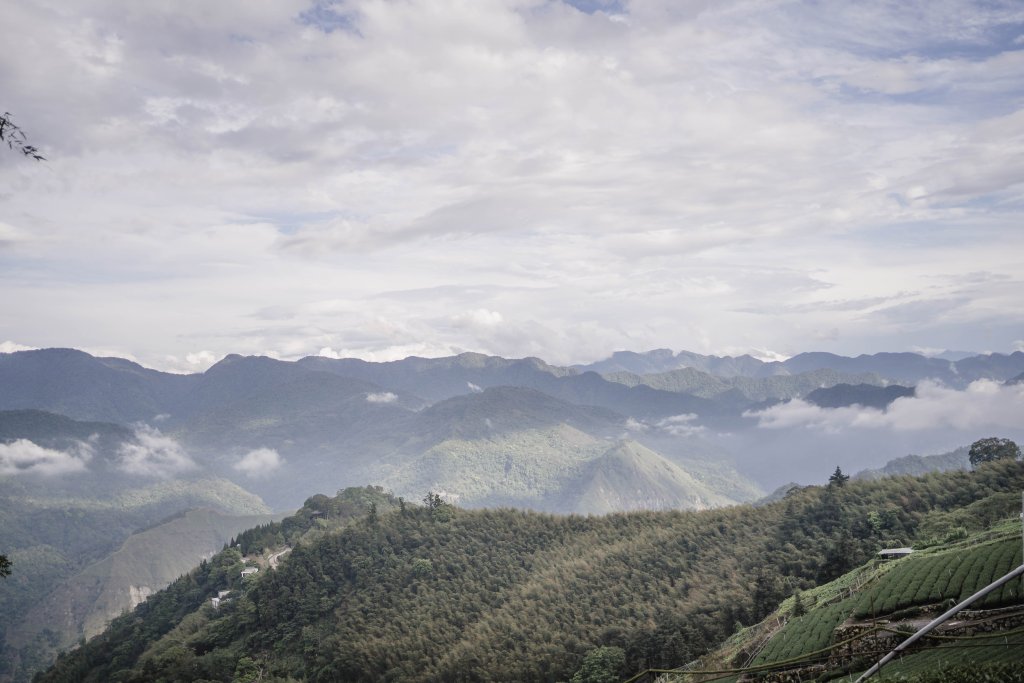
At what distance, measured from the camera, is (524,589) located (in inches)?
3573

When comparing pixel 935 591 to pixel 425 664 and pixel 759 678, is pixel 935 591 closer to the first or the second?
pixel 759 678

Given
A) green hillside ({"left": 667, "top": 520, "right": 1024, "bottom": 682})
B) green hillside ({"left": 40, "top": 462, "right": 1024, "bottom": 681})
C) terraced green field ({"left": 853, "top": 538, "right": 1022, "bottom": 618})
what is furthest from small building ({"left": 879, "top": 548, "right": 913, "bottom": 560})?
terraced green field ({"left": 853, "top": 538, "right": 1022, "bottom": 618})

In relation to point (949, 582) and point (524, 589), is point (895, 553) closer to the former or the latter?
point (949, 582)

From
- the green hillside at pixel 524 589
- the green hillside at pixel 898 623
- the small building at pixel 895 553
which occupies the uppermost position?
the green hillside at pixel 898 623

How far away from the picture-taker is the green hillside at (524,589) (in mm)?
73062

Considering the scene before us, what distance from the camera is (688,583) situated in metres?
82.9

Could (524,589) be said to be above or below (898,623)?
below

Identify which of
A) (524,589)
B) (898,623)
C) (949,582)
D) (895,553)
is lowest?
(524,589)

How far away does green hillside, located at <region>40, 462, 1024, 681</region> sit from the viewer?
7306 centimetres

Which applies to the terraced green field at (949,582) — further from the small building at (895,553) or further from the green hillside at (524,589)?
the small building at (895,553)

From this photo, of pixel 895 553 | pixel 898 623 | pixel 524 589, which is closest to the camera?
pixel 898 623

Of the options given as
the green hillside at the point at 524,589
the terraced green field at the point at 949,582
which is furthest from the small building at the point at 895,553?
the terraced green field at the point at 949,582

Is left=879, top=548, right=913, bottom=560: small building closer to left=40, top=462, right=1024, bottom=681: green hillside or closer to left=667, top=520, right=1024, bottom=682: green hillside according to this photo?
left=667, top=520, right=1024, bottom=682: green hillside

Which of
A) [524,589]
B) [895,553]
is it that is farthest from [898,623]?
[524,589]
